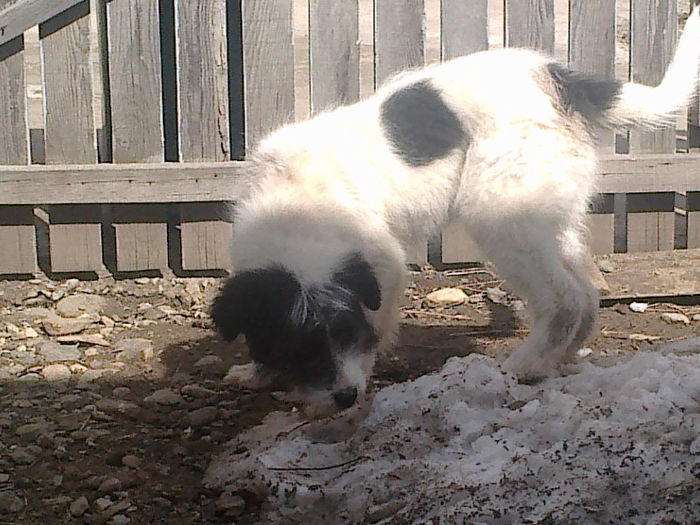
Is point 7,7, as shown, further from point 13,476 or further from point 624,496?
point 624,496

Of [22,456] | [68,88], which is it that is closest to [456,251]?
[68,88]

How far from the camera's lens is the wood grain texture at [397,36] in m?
5.62

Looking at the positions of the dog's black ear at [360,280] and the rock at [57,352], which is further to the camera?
the rock at [57,352]

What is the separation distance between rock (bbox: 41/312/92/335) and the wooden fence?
826 millimetres

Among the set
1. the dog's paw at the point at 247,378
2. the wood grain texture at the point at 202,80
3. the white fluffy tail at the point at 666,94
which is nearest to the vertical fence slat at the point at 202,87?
the wood grain texture at the point at 202,80

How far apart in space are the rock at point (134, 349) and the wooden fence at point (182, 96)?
3.84 feet

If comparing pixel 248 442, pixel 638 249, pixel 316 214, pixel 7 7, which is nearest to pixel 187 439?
pixel 248 442

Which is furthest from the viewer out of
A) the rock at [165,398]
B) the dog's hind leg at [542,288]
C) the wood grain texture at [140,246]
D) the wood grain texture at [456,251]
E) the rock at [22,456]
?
the wood grain texture at [456,251]

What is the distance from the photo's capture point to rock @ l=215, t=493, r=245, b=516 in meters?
2.92

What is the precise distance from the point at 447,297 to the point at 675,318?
134 cm

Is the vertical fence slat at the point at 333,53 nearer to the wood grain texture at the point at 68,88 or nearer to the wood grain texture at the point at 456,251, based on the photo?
the wood grain texture at the point at 456,251

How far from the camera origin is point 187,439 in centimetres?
356

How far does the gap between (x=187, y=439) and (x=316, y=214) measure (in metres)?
1.09

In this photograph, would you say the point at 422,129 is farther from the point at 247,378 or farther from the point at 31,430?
the point at 31,430
